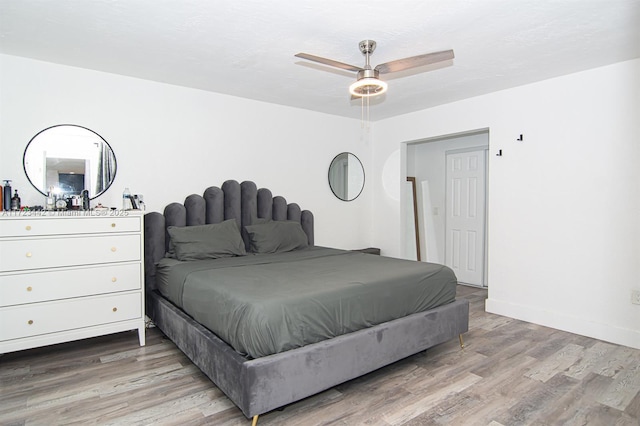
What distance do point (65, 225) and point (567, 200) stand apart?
4488 mm

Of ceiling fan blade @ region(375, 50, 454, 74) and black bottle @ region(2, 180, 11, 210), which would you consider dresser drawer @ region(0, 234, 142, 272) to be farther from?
ceiling fan blade @ region(375, 50, 454, 74)

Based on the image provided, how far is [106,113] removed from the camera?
3557 mm

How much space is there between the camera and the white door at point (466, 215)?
5367 mm

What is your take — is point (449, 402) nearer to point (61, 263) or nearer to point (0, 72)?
point (61, 263)

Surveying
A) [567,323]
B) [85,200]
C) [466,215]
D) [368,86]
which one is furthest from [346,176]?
[85,200]

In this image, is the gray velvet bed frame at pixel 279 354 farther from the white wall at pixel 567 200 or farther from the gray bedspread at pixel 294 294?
the white wall at pixel 567 200

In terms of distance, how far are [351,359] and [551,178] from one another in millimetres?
2862

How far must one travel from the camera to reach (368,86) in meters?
2.78

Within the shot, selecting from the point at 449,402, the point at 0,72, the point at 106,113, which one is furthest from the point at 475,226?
the point at 0,72

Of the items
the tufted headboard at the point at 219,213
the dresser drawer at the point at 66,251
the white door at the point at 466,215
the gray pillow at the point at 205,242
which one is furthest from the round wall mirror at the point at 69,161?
the white door at the point at 466,215

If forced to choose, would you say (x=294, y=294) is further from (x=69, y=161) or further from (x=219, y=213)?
(x=69, y=161)

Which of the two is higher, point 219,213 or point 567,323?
point 219,213

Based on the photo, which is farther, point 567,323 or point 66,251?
point 567,323

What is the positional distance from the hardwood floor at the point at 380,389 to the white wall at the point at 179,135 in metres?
1.52
